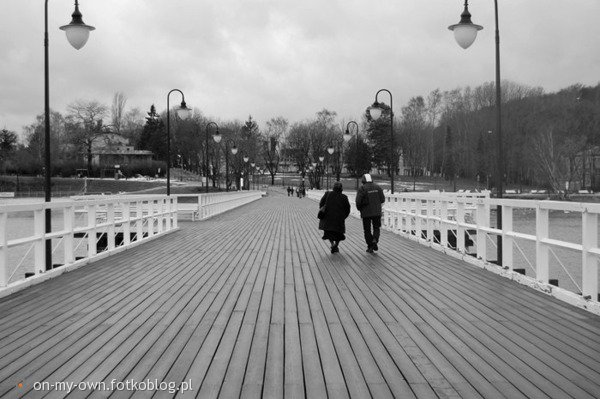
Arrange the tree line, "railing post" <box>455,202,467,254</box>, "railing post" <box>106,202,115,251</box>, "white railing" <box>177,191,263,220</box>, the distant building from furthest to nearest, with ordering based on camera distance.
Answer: the distant building
the tree line
"white railing" <box>177,191,263,220</box>
"railing post" <box>106,202,115,251</box>
"railing post" <box>455,202,467,254</box>

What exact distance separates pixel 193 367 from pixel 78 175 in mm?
102678

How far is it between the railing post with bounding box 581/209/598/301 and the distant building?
109 metres

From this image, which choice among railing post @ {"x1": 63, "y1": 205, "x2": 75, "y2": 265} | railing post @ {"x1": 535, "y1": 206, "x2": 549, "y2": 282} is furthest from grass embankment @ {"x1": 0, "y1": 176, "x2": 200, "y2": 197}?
railing post @ {"x1": 535, "y1": 206, "x2": 549, "y2": 282}

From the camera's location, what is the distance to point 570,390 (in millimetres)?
3480

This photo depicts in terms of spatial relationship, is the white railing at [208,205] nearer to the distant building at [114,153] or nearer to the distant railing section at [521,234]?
the distant railing section at [521,234]

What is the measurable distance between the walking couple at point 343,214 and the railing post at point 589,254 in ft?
18.6

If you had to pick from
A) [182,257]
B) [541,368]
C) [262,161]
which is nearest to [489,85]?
[262,161]

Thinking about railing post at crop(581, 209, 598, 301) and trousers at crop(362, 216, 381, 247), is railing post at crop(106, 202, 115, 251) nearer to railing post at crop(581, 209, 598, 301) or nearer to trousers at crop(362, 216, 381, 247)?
trousers at crop(362, 216, 381, 247)

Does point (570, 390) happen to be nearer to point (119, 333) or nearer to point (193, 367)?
point (193, 367)

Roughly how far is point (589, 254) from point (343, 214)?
20.2 ft

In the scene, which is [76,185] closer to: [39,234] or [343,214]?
[343,214]

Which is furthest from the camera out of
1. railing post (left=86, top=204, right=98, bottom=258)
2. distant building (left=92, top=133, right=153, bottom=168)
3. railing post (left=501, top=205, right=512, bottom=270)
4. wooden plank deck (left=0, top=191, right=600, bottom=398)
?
distant building (left=92, top=133, right=153, bottom=168)

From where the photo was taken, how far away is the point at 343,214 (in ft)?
37.7

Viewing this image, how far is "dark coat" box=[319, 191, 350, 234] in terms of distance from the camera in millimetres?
11383
